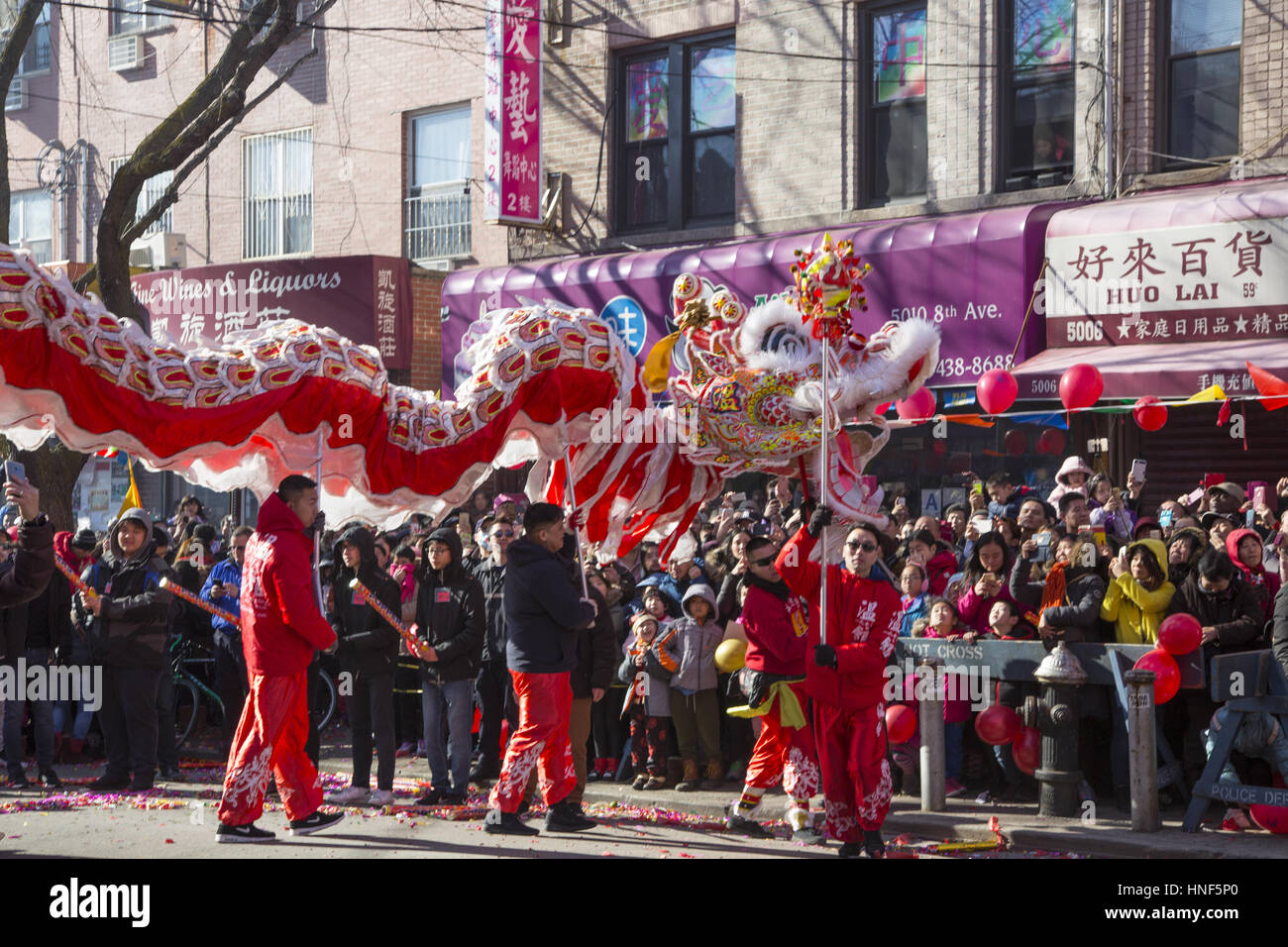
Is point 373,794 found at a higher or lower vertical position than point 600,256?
lower

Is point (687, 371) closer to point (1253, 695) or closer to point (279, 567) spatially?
point (279, 567)

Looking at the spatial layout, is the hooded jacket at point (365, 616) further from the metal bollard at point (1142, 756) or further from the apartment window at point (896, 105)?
the apartment window at point (896, 105)

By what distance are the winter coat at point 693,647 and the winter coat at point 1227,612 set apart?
2.95m

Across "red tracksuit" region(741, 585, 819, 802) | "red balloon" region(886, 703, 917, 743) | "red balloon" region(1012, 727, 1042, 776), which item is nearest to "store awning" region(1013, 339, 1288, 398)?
"red balloon" region(1012, 727, 1042, 776)

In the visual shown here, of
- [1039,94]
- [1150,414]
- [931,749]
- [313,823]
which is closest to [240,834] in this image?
[313,823]

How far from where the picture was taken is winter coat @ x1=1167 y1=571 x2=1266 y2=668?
900cm

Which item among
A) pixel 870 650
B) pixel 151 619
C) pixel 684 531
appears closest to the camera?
pixel 870 650

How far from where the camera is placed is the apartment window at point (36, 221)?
23250mm

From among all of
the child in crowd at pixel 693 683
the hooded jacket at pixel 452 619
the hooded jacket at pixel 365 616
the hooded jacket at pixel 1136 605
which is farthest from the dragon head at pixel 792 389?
the hooded jacket at pixel 365 616

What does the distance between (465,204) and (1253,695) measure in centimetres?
1239

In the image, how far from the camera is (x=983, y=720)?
30.7 feet

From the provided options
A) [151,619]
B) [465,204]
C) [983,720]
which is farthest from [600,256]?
[983,720]

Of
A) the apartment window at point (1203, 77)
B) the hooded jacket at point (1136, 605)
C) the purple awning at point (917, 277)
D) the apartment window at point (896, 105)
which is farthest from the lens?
the apartment window at point (896, 105)

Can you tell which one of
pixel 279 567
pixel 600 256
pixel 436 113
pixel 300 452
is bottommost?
pixel 279 567
